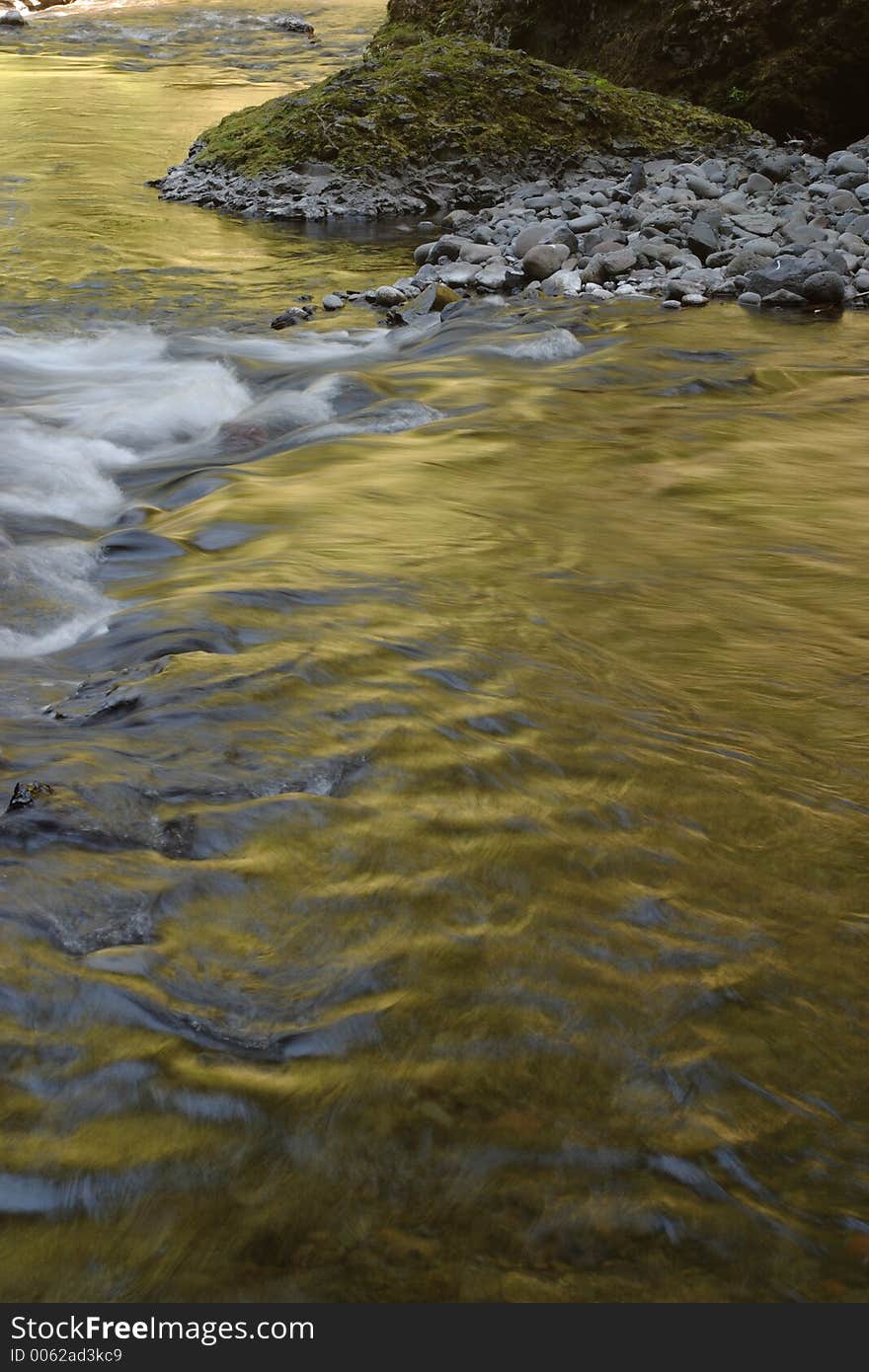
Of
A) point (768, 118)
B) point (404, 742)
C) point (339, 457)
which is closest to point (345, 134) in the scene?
point (768, 118)

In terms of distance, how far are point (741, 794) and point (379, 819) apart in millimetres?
799

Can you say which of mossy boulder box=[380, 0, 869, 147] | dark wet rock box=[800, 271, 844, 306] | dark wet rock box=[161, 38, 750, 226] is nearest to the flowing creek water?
dark wet rock box=[800, 271, 844, 306]

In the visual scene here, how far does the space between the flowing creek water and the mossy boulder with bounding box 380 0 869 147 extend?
335 inches

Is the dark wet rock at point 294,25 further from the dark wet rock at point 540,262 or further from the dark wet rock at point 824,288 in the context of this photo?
the dark wet rock at point 824,288

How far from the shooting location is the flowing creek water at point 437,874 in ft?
5.83

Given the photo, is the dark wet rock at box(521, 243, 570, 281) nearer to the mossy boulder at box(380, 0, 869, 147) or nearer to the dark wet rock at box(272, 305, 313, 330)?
the dark wet rock at box(272, 305, 313, 330)

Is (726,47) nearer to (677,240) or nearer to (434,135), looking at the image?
(434,135)

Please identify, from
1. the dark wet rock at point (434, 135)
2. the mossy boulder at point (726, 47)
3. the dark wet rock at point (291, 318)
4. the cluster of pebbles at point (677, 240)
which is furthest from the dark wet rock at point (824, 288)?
the mossy boulder at point (726, 47)

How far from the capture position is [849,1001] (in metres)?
2.18

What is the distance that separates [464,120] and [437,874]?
1143cm

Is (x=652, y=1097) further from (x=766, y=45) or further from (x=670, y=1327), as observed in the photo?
(x=766, y=45)

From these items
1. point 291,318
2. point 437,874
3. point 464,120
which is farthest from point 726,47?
point 437,874

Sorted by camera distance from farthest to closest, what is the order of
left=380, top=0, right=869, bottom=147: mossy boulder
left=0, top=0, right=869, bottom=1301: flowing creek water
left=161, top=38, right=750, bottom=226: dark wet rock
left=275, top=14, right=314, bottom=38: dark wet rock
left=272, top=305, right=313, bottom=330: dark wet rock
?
1. left=275, top=14, right=314, bottom=38: dark wet rock
2. left=380, top=0, right=869, bottom=147: mossy boulder
3. left=161, top=38, right=750, bottom=226: dark wet rock
4. left=272, top=305, right=313, bottom=330: dark wet rock
5. left=0, top=0, right=869, bottom=1301: flowing creek water

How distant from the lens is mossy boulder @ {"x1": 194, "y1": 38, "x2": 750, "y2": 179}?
12297mm
